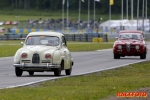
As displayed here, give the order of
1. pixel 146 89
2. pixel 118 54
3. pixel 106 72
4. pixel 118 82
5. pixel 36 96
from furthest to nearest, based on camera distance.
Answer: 1. pixel 118 54
2. pixel 106 72
3. pixel 118 82
4. pixel 146 89
5. pixel 36 96

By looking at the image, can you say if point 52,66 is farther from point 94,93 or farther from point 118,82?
point 94,93

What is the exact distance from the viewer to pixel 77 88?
1720 centimetres

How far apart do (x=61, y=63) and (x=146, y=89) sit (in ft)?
18.6

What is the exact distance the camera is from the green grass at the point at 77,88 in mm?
14967

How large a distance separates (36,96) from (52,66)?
283 inches

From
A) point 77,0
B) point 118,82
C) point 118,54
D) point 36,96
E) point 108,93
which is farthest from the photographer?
point 77,0

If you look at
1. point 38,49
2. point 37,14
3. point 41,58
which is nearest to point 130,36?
point 38,49

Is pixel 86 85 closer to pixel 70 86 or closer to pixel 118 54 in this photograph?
pixel 70 86

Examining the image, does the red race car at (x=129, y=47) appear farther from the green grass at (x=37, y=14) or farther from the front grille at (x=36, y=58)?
the green grass at (x=37, y=14)

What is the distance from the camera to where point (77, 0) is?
5802 inches

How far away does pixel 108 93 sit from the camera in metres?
16.2

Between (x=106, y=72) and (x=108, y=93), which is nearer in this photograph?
(x=108, y=93)

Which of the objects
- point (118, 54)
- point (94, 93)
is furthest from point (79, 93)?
point (118, 54)

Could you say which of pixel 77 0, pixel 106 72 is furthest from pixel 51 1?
pixel 106 72
